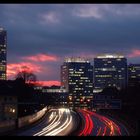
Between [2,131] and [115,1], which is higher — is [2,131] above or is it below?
below

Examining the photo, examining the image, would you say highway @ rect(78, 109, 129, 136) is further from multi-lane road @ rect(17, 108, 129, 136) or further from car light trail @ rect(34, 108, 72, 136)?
car light trail @ rect(34, 108, 72, 136)

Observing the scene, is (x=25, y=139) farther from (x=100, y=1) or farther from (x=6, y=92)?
(x=6, y=92)

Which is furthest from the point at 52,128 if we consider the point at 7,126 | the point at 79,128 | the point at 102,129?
the point at 7,126

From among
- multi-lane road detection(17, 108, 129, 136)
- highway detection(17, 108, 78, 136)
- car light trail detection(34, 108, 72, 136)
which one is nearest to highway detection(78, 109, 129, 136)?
multi-lane road detection(17, 108, 129, 136)

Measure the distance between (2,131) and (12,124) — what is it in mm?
5502

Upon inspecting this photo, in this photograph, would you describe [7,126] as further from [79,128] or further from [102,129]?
[102,129]

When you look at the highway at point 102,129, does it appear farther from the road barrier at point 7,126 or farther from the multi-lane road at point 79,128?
the road barrier at point 7,126

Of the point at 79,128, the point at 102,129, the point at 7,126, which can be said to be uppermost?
the point at 7,126

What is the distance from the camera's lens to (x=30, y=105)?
88.8 meters

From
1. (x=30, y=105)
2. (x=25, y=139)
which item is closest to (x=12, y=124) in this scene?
(x=25, y=139)

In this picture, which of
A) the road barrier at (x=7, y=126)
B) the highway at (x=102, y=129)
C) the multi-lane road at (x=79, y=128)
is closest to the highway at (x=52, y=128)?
the multi-lane road at (x=79, y=128)

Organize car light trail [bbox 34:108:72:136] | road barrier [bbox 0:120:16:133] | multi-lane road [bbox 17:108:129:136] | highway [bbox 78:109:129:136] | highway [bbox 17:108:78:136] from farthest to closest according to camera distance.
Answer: highway [bbox 78:109:129:136], car light trail [bbox 34:108:72:136], multi-lane road [bbox 17:108:129:136], highway [bbox 17:108:78:136], road barrier [bbox 0:120:16:133]

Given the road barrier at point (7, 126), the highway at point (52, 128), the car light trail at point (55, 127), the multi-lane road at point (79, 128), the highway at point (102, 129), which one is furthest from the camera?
the highway at point (102, 129)

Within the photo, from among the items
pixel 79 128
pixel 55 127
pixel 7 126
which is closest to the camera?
pixel 7 126
